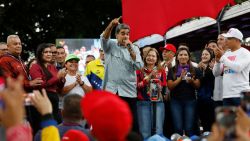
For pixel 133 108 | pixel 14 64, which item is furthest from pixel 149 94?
pixel 14 64

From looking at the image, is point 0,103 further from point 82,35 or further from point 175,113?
point 82,35

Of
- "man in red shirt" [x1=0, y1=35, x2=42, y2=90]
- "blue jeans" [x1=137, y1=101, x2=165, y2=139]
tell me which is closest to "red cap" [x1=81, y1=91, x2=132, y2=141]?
"man in red shirt" [x1=0, y1=35, x2=42, y2=90]

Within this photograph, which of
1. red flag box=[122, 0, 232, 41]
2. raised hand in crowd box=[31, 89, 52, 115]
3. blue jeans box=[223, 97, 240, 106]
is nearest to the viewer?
raised hand in crowd box=[31, 89, 52, 115]

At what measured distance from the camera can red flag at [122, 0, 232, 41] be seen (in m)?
10.7

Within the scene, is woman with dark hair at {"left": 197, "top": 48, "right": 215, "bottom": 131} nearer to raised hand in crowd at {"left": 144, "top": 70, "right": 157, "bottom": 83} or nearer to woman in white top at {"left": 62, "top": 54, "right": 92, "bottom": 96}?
raised hand in crowd at {"left": 144, "top": 70, "right": 157, "bottom": 83}

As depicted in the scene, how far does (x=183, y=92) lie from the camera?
8.87 m

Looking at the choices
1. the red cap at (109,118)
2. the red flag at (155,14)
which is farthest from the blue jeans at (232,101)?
the red cap at (109,118)

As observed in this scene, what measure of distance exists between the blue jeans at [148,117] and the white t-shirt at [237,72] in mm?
1198

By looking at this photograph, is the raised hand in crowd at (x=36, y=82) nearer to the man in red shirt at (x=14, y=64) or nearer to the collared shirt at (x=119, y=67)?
the man in red shirt at (x=14, y=64)

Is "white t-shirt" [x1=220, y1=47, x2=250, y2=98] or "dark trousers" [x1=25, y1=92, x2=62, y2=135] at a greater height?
"white t-shirt" [x1=220, y1=47, x2=250, y2=98]

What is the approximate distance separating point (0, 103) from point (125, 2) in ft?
27.5

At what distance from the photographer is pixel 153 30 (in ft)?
35.7

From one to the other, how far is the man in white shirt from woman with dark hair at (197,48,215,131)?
959mm

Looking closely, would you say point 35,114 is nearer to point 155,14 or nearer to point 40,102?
point 155,14
